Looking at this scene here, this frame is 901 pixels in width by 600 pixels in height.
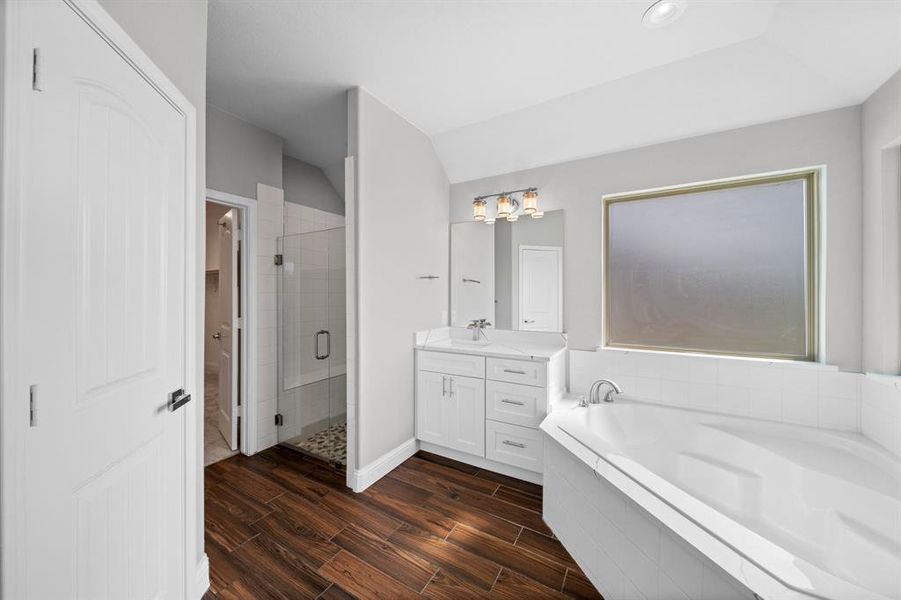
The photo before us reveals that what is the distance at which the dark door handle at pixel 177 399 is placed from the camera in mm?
1253

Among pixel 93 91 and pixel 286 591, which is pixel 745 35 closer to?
pixel 93 91

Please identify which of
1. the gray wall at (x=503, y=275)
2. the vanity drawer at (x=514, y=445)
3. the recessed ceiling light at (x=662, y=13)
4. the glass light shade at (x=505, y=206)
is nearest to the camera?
the recessed ceiling light at (x=662, y=13)

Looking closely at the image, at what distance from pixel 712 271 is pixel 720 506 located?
4.74 ft

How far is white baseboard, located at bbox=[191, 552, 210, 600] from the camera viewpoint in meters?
1.40

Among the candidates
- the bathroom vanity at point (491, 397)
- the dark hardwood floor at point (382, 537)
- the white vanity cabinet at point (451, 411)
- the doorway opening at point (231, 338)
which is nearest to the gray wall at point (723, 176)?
the bathroom vanity at point (491, 397)

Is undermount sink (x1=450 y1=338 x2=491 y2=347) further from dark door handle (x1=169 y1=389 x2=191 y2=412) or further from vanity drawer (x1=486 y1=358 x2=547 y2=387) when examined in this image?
dark door handle (x1=169 y1=389 x2=191 y2=412)

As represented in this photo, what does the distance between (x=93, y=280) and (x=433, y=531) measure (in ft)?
6.06

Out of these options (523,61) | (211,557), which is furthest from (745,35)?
(211,557)

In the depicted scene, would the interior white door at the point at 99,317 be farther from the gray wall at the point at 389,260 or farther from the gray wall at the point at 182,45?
the gray wall at the point at 389,260

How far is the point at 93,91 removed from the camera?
0.92m

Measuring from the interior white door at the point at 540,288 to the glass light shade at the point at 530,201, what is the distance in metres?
0.31

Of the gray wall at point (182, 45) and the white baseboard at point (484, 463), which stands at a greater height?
the gray wall at point (182, 45)

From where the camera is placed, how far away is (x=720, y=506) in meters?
1.71

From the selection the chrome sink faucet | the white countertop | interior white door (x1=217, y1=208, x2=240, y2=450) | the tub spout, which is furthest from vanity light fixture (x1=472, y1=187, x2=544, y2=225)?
interior white door (x1=217, y1=208, x2=240, y2=450)
